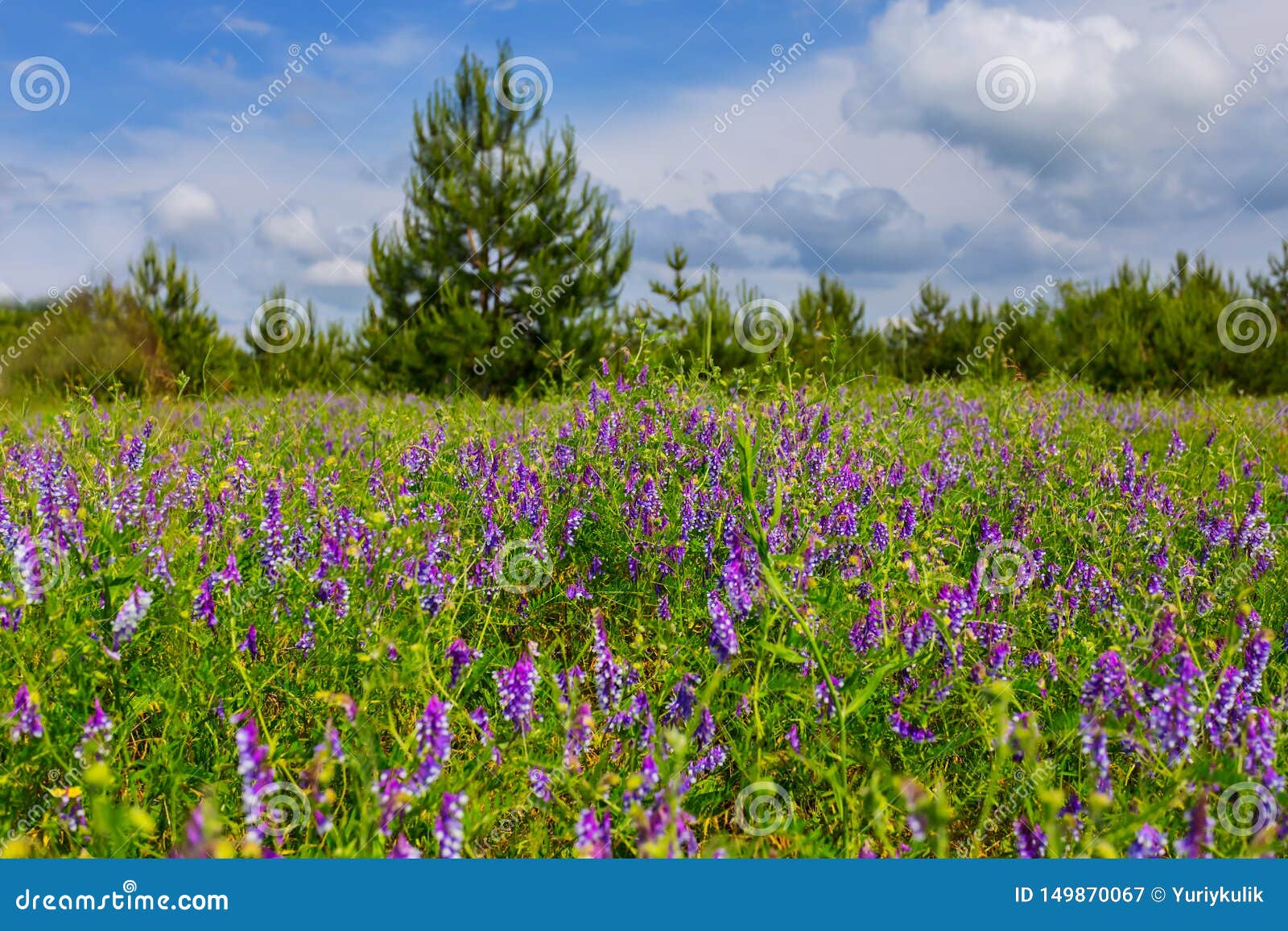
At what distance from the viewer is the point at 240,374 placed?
20.4 m

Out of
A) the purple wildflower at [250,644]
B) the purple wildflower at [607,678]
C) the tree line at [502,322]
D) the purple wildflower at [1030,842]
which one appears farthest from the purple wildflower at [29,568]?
the tree line at [502,322]

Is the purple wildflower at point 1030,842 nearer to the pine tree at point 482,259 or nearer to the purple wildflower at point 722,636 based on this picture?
the purple wildflower at point 722,636

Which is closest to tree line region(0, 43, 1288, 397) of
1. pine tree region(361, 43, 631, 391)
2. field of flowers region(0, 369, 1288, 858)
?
pine tree region(361, 43, 631, 391)

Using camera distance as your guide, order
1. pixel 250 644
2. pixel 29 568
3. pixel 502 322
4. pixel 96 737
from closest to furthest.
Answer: pixel 96 737 < pixel 29 568 < pixel 250 644 < pixel 502 322

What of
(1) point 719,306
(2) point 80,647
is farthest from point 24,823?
(1) point 719,306

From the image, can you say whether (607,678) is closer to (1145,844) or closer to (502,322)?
(1145,844)

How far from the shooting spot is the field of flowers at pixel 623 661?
1751 mm

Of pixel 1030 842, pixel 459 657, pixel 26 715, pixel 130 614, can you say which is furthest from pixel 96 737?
pixel 1030 842

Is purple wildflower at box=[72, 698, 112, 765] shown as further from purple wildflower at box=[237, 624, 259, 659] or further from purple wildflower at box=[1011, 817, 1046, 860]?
purple wildflower at box=[1011, 817, 1046, 860]

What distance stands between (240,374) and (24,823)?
67.1 ft

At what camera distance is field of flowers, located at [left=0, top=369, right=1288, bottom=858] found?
5.74 feet

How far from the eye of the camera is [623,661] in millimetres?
2211

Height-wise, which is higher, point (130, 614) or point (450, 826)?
point (130, 614)

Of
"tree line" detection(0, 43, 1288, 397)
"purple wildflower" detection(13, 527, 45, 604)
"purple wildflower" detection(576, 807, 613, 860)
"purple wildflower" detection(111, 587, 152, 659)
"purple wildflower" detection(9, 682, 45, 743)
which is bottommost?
"purple wildflower" detection(576, 807, 613, 860)
